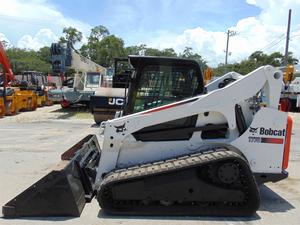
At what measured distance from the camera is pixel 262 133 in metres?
5.61

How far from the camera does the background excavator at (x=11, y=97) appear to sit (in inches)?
741

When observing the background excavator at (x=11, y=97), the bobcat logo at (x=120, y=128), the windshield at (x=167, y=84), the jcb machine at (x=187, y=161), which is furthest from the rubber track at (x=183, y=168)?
the background excavator at (x=11, y=97)

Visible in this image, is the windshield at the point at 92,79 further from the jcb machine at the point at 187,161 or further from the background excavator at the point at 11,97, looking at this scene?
the jcb machine at the point at 187,161

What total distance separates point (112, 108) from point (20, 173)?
313 inches

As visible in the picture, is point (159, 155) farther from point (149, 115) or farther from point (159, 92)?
point (159, 92)

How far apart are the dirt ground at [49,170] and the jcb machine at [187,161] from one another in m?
0.14

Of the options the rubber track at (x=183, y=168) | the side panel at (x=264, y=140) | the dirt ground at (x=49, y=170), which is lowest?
the dirt ground at (x=49, y=170)

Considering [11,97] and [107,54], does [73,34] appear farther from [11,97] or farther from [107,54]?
[11,97]

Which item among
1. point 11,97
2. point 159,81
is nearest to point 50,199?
point 159,81

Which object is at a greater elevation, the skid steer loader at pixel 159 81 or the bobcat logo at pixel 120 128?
the skid steer loader at pixel 159 81

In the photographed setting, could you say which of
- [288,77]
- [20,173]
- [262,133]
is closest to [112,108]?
[288,77]

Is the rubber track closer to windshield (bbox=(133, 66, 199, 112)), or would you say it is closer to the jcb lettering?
windshield (bbox=(133, 66, 199, 112))

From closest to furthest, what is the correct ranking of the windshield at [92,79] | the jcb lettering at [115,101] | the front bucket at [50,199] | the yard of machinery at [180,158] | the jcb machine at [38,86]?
1. the front bucket at [50,199]
2. the yard of machinery at [180,158]
3. the jcb lettering at [115,101]
4. the windshield at [92,79]
5. the jcb machine at [38,86]

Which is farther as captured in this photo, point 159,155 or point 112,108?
point 112,108
